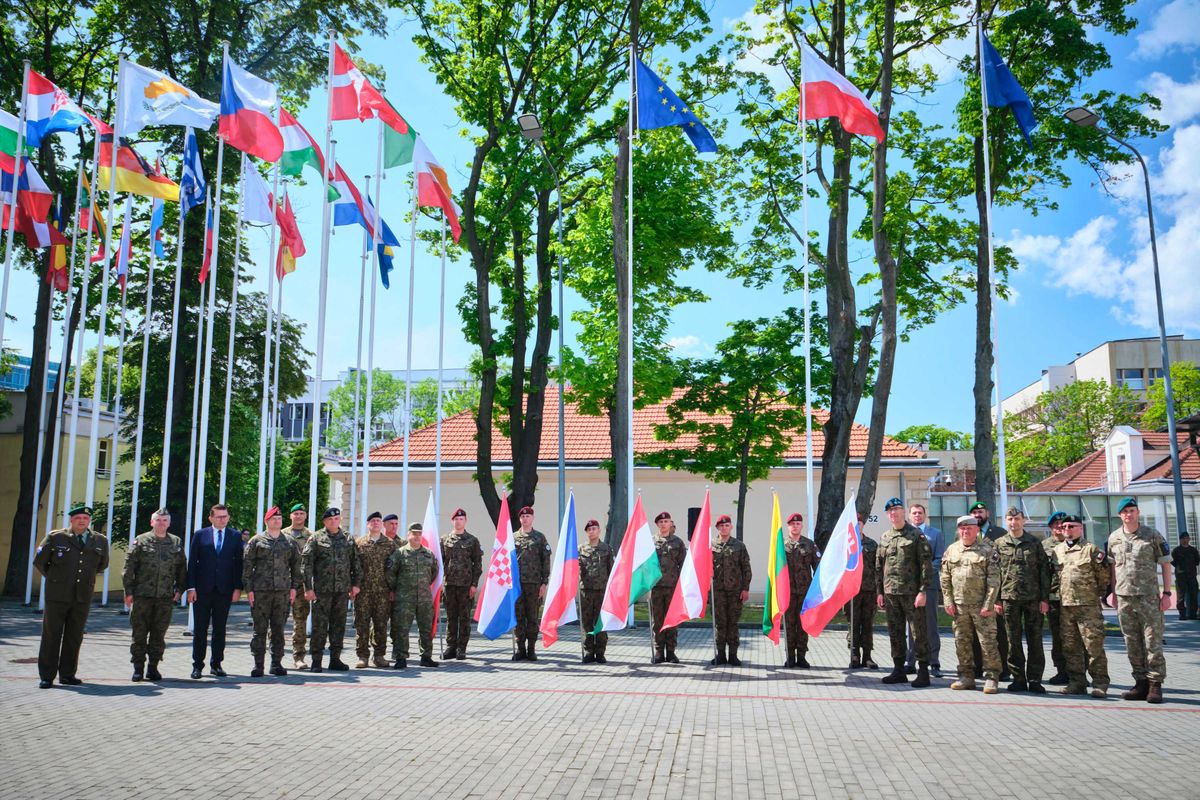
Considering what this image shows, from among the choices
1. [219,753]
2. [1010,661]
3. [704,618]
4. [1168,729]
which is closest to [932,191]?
[704,618]

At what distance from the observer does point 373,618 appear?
12.2m

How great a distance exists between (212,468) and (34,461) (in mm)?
4520

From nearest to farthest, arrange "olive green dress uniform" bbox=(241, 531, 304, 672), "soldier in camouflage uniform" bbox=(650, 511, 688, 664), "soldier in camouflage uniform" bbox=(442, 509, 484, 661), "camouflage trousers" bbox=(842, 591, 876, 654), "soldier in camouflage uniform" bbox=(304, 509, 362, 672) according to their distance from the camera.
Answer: "olive green dress uniform" bbox=(241, 531, 304, 672) < "soldier in camouflage uniform" bbox=(304, 509, 362, 672) < "camouflage trousers" bbox=(842, 591, 876, 654) < "soldier in camouflage uniform" bbox=(650, 511, 688, 664) < "soldier in camouflage uniform" bbox=(442, 509, 484, 661)

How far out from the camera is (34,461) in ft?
81.9

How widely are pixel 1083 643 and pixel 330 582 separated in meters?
9.08

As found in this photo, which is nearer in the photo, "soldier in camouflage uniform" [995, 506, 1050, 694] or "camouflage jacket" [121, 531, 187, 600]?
"soldier in camouflage uniform" [995, 506, 1050, 694]

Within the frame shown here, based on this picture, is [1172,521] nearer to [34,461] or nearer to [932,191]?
[932,191]

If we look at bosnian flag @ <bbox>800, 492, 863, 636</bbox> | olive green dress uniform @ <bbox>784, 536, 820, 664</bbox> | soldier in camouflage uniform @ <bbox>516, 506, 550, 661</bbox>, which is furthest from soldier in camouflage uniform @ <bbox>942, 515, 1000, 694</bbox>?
soldier in camouflage uniform @ <bbox>516, 506, 550, 661</bbox>

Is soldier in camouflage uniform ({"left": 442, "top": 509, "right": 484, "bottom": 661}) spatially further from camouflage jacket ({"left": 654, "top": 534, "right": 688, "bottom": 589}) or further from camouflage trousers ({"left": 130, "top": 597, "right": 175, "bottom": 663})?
camouflage trousers ({"left": 130, "top": 597, "right": 175, "bottom": 663})

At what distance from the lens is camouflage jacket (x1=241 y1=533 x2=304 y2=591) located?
11352 millimetres

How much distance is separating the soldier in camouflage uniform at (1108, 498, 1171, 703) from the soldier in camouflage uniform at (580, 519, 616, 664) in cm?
633

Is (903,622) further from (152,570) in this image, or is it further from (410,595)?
(152,570)

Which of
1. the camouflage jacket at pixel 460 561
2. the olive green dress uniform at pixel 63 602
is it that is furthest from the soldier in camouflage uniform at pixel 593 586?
the olive green dress uniform at pixel 63 602

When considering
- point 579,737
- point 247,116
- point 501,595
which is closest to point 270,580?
point 501,595
